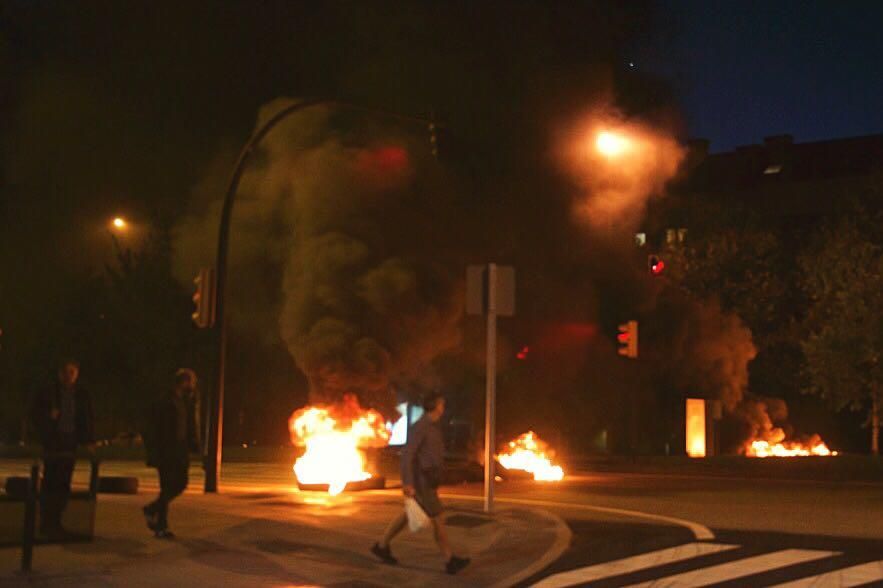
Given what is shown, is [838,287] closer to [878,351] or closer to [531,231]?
Answer: [878,351]

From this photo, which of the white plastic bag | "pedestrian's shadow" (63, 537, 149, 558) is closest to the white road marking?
the white plastic bag

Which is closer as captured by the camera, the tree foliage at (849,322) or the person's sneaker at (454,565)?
the person's sneaker at (454,565)

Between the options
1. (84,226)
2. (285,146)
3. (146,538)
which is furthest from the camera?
(84,226)

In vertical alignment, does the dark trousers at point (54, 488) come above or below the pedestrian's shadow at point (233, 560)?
above

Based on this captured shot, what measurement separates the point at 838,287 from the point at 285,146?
678 inches

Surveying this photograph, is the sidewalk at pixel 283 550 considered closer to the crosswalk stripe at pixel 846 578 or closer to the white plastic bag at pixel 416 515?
the white plastic bag at pixel 416 515

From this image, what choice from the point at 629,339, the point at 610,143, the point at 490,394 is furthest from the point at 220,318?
the point at 610,143

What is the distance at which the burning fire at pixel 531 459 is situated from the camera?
25344 millimetres

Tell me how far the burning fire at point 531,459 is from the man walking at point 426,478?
14568 mm

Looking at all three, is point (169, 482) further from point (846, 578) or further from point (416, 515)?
point (846, 578)

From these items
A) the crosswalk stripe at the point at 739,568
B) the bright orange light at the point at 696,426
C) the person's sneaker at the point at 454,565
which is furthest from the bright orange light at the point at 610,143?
the person's sneaker at the point at 454,565

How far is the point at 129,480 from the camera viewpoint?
16.6 m

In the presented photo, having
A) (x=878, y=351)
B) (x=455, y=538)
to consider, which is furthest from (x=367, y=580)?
(x=878, y=351)

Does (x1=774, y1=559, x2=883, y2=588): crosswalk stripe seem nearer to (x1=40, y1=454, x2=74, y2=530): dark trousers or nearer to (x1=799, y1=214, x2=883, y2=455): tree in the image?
(x1=40, y1=454, x2=74, y2=530): dark trousers
